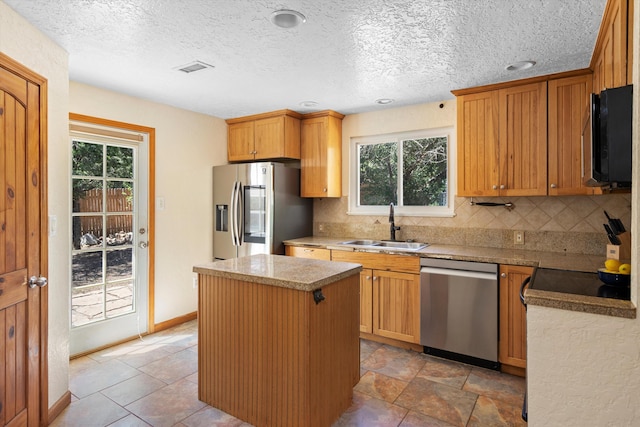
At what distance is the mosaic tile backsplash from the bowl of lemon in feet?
5.07

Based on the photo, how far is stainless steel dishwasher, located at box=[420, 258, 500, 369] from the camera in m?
2.85

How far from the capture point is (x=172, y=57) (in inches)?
100

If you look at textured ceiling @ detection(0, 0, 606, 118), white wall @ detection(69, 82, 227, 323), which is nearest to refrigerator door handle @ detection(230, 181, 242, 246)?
white wall @ detection(69, 82, 227, 323)

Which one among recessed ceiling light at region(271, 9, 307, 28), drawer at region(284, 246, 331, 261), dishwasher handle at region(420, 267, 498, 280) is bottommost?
dishwasher handle at region(420, 267, 498, 280)

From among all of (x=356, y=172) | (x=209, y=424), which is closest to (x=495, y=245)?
(x=356, y=172)

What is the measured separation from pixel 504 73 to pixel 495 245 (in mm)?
1490

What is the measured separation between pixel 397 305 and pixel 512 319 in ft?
3.01

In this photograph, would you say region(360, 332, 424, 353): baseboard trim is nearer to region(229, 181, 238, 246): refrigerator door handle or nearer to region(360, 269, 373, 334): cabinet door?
region(360, 269, 373, 334): cabinet door

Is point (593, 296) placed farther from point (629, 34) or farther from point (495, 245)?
point (495, 245)

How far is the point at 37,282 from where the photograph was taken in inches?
82.0

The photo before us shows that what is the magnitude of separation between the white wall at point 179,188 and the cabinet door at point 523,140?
3.09 meters

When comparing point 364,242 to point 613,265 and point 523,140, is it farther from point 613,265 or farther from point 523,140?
point 613,265

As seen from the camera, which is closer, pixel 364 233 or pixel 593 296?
pixel 593 296

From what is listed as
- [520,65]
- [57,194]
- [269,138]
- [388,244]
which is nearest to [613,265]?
[520,65]
